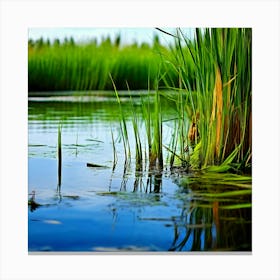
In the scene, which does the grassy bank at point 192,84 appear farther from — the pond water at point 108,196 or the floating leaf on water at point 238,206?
the floating leaf on water at point 238,206

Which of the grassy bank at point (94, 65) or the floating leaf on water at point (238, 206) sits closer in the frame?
the floating leaf on water at point (238, 206)

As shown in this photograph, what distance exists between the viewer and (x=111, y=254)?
2.84m

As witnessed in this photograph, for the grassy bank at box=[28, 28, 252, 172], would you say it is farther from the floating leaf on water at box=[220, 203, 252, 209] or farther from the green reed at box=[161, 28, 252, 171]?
the floating leaf on water at box=[220, 203, 252, 209]

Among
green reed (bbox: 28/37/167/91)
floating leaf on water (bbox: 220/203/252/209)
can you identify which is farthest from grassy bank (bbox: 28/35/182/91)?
floating leaf on water (bbox: 220/203/252/209)

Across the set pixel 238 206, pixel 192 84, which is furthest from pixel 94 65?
pixel 238 206

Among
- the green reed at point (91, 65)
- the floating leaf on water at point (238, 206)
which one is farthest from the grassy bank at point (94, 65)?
the floating leaf on water at point (238, 206)

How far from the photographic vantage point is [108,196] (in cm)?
288

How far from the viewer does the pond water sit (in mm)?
2832

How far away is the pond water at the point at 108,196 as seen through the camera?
283 cm

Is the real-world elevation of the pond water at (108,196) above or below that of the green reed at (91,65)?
below

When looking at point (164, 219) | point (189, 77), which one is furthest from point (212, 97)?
A: point (164, 219)

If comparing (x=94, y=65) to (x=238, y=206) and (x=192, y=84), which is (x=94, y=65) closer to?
(x=192, y=84)
